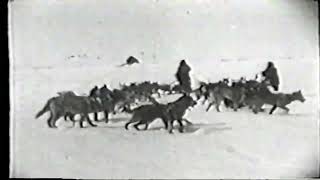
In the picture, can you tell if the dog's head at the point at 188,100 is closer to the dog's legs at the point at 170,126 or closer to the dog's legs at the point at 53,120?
the dog's legs at the point at 170,126

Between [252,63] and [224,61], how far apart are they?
0.05 meters

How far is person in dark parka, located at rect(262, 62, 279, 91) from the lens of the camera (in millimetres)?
877

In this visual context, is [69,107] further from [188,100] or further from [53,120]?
[188,100]

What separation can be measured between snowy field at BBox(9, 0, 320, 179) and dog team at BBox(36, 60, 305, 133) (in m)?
0.01

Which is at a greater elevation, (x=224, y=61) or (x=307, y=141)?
(x=224, y=61)

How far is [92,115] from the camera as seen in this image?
87cm

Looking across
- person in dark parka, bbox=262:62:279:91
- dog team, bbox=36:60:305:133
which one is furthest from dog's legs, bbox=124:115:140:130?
person in dark parka, bbox=262:62:279:91

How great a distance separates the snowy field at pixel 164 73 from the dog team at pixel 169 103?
0.03 feet

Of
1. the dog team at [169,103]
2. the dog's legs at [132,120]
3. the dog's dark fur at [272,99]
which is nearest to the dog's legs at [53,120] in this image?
the dog team at [169,103]

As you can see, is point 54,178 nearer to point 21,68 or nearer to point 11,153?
point 11,153

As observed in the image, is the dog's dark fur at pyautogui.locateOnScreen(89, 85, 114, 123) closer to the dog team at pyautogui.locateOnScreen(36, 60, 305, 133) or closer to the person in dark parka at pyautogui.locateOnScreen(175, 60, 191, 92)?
the dog team at pyautogui.locateOnScreen(36, 60, 305, 133)

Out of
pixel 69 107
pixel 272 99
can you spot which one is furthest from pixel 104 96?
pixel 272 99

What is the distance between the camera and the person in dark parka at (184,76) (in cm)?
87
